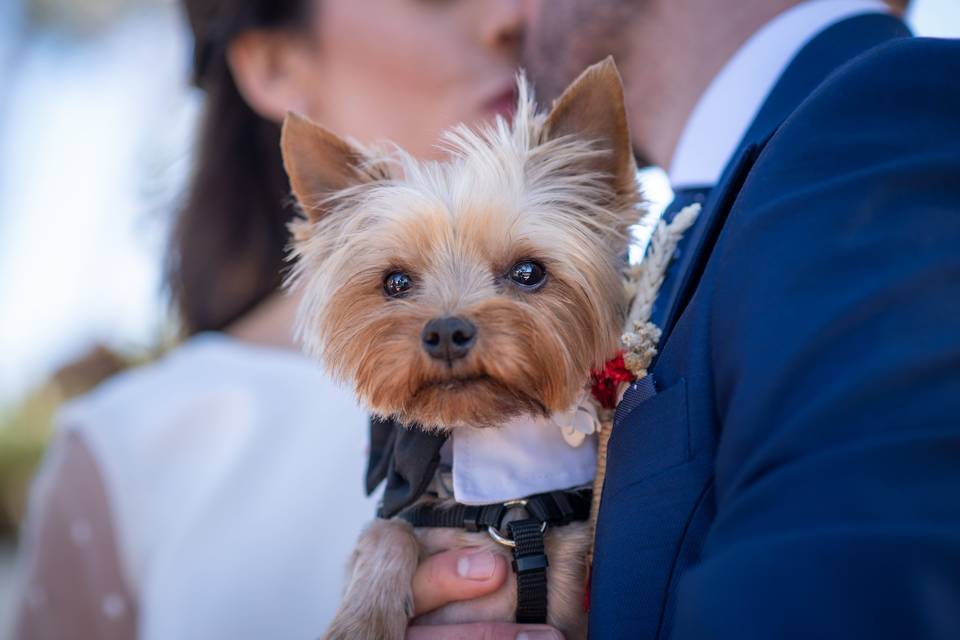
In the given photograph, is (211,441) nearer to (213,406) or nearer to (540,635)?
(213,406)

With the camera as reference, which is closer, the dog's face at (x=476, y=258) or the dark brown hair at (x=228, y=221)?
the dog's face at (x=476, y=258)

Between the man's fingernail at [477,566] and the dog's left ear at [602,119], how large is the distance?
0.95m

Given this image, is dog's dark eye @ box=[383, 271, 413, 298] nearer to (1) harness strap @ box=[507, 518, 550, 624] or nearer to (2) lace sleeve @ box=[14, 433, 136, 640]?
(1) harness strap @ box=[507, 518, 550, 624]

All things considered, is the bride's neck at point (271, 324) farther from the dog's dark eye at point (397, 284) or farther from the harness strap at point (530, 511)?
the harness strap at point (530, 511)

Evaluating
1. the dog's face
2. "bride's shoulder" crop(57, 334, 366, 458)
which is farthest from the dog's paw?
"bride's shoulder" crop(57, 334, 366, 458)

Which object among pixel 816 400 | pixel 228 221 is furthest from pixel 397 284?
pixel 228 221

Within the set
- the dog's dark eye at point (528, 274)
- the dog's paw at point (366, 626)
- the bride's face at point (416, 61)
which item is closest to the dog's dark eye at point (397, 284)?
the dog's dark eye at point (528, 274)

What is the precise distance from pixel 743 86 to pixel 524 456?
1118mm

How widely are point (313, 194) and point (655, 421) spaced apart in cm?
114

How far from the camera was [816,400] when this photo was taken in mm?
1132

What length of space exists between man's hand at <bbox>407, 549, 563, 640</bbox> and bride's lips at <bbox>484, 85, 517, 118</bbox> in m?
2.32

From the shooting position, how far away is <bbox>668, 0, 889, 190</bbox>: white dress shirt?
209 centimetres

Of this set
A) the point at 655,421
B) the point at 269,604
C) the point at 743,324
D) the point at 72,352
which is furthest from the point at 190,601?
the point at 72,352

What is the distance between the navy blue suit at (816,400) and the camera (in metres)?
1.04
